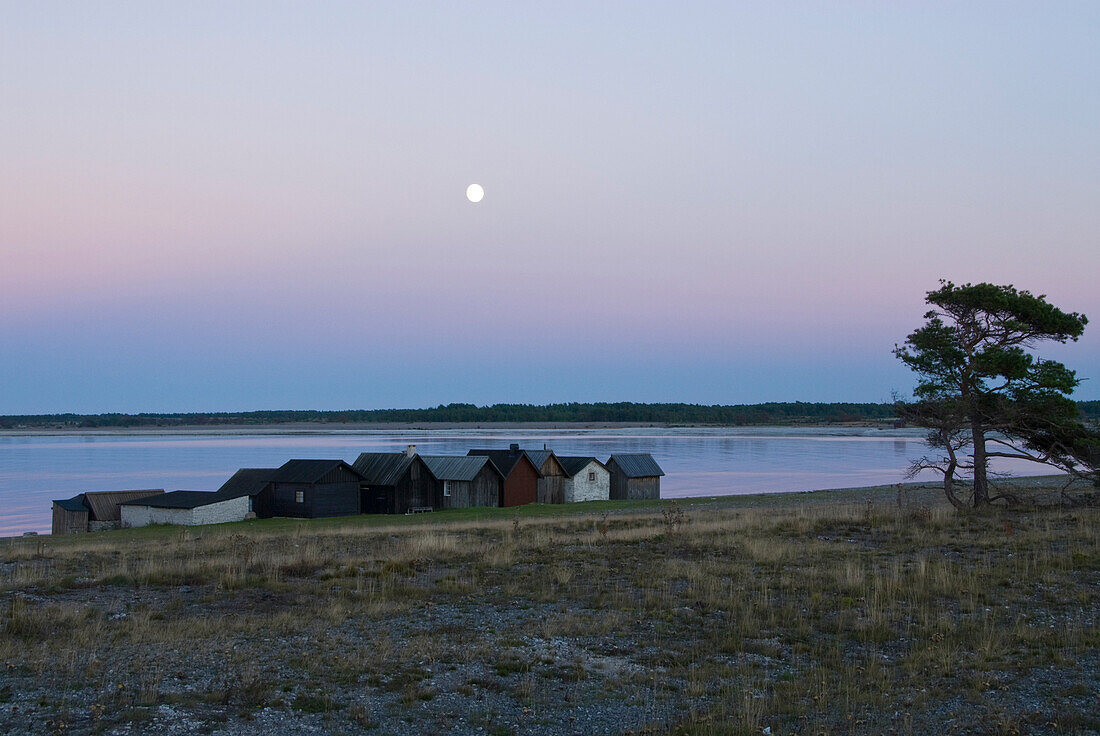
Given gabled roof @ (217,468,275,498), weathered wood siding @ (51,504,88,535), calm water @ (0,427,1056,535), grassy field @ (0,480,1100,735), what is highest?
grassy field @ (0,480,1100,735)

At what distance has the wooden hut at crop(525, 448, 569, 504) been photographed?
5962cm

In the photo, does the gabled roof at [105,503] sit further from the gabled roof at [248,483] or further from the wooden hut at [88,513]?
the gabled roof at [248,483]

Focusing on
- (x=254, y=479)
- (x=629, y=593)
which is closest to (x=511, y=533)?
(x=629, y=593)

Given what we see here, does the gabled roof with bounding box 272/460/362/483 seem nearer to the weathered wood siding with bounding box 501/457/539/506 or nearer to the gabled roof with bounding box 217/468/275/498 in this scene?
the gabled roof with bounding box 217/468/275/498

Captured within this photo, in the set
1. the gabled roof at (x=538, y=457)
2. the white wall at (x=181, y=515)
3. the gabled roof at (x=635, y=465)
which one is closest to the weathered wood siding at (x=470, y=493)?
the gabled roof at (x=538, y=457)

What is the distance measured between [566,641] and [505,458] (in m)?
46.5

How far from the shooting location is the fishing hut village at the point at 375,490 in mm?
46656

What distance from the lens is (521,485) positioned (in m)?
58.1

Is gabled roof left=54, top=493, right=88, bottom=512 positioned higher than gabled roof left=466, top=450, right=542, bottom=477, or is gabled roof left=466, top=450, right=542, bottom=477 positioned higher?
gabled roof left=466, top=450, right=542, bottom=477

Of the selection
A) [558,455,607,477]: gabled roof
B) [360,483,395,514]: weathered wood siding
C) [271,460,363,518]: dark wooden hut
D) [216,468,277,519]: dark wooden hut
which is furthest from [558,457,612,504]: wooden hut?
[216,468,277,519]: dark wooden hut

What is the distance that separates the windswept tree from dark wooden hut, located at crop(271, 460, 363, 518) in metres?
33.9

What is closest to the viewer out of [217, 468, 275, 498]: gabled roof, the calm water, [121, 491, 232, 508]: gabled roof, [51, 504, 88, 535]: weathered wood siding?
[51, 504, 88, 535]: weathered wood siding

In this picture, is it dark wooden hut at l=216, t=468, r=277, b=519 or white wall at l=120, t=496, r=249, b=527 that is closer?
white wall at l=120, t=496, r=249, b=527

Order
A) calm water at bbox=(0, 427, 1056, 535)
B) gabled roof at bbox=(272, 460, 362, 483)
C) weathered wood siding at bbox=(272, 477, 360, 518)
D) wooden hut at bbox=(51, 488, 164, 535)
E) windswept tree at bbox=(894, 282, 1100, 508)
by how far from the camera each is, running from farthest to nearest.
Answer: calm water at bbox=(0, 427, 1056, 535) → gabled roof at bbox=(272, 460, 362, 483) → weathered wood siding at bbox=(272, 477, 360, 518) → wooden hut at bbox=(51, 488, 164, 535) → windswept tree at bbox=(894, 282, 1100, 508)
